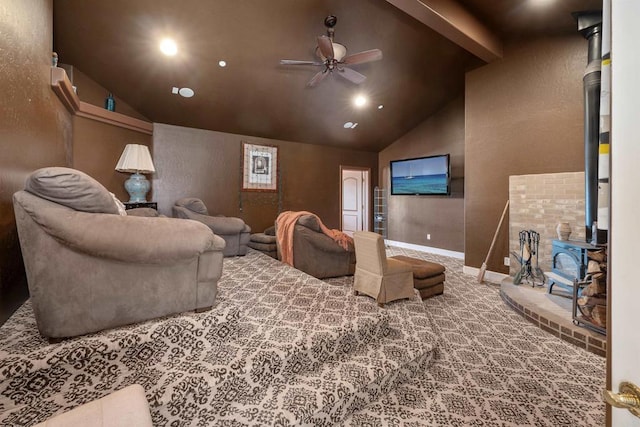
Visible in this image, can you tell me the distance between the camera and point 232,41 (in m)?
3.72

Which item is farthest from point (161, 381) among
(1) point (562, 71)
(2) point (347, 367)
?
(1) point (562, 71)

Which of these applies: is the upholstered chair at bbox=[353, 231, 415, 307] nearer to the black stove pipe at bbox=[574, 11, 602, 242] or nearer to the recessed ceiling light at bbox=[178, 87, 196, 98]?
the black stove pipe at bbox=[574, 11, 602, 242]

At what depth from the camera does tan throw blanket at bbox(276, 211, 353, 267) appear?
355 centimetres

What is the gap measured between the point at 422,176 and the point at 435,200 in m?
0.62

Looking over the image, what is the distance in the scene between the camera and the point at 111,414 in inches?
28.5

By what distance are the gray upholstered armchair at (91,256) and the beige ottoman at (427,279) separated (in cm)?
245

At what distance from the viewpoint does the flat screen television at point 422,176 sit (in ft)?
18.2

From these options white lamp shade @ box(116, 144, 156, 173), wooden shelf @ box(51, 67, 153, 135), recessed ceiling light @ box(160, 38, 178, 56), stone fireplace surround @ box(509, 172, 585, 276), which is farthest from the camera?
white lamp shade @ box(116, 144, 156, 173)

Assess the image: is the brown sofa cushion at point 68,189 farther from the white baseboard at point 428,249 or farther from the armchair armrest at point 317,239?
the white baseboard at point 428,249

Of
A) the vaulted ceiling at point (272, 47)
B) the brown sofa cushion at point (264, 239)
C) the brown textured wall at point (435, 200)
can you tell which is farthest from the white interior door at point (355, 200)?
the brown sofa cushion at point (264, 239)

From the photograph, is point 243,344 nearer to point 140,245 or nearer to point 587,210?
point 140,245

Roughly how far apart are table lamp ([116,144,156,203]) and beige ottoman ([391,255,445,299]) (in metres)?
4.09

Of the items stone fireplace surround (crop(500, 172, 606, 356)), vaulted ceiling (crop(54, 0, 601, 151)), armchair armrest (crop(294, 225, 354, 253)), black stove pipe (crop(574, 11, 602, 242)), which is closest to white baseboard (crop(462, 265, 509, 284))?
stone fireplace surround (crop(500, 172, 606, 356))

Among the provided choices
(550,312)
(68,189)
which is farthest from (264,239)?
(550,312)
